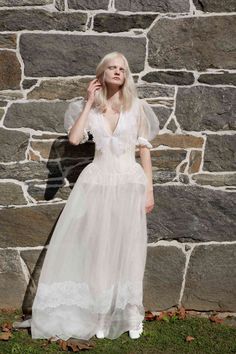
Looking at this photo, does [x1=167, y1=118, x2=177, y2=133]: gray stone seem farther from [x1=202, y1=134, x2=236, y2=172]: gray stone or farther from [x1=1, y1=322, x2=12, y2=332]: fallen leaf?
[x1=1, y1=322, x2=12, y2=332]: fallen leaf

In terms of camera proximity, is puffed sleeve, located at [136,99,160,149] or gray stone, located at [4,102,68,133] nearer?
puffed sleeve, located at [136,99,160,149]

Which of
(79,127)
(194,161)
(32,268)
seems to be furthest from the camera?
(32,268)

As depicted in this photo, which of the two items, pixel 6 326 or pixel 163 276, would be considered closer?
pixel 6 326

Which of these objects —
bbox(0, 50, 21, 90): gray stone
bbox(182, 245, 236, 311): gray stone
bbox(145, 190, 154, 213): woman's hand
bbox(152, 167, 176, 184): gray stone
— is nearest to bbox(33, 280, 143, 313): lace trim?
bbox(145, 190, 154, 213): woman's hand

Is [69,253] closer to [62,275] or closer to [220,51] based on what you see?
[62,275]

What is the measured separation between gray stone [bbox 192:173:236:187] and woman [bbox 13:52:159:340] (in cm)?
56

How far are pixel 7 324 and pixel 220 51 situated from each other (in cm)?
267

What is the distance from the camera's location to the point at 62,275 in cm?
346

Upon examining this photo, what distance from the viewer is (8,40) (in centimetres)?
371

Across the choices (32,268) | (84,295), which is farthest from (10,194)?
(84,295)

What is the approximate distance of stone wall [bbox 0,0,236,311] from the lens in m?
3.71

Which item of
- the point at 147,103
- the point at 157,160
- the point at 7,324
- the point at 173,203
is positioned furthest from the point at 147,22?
the point at 7,324

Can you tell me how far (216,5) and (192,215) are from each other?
165 centimetres

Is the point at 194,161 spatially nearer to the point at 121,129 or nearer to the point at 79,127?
the point at 121,129
